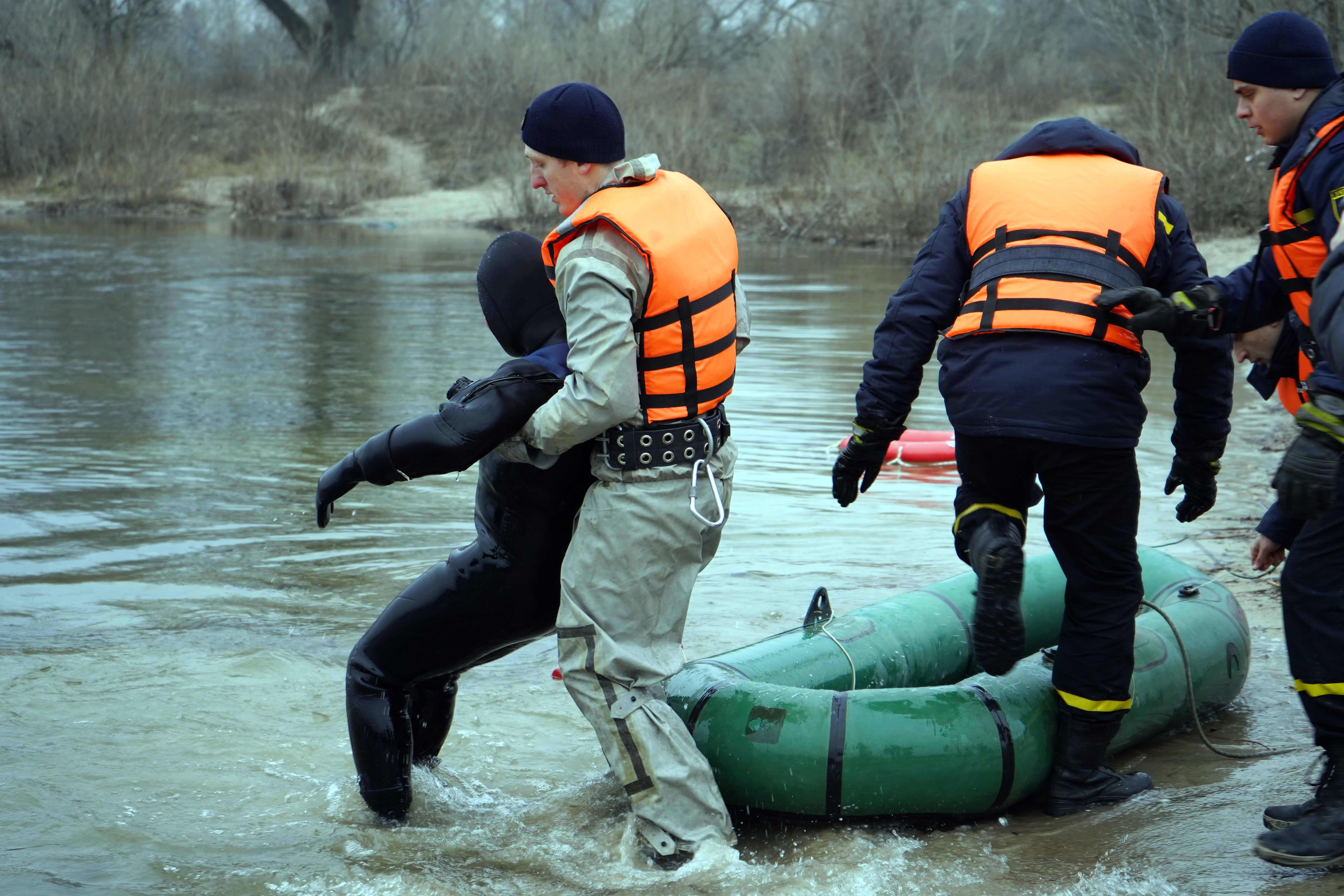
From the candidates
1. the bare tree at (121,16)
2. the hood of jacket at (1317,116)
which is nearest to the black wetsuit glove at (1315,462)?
the hood of jacket at (1317,116)

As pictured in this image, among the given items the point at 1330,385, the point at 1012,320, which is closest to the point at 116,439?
the point at 1012,320

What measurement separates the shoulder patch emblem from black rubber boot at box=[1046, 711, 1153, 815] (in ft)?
4.62

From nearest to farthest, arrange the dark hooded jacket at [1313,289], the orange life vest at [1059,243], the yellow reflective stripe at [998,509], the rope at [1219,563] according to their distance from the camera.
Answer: the dark hooded jacket at [1313,289]
the orange life vest at [1059,243]
the yellow reflective stripe at [998,509]
the rope at [1219,563]

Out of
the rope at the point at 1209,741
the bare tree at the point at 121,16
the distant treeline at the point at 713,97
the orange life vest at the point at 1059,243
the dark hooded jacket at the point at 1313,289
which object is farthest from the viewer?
the bare tree at the point at 121,16

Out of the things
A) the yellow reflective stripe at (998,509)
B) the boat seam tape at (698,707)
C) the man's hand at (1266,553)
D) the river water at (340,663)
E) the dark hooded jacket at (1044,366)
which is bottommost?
the river water at (340,663)

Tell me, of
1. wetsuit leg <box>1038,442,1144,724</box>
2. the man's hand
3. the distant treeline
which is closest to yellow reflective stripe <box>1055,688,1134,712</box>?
wetsuit leg <box>1038,442,1144,724</box>

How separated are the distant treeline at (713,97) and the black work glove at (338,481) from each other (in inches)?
636

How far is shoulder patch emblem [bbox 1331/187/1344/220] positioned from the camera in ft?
10.3

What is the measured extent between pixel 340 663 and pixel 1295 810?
10.7 ft

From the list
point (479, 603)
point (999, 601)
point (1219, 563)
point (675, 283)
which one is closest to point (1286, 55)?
point (999, 601)

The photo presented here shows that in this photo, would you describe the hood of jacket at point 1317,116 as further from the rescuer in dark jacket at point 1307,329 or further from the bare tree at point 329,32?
the bare tree at point 329,32

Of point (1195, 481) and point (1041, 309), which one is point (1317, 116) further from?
point (1195, 481)

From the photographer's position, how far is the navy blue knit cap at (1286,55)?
3418 mm

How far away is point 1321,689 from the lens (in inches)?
124
